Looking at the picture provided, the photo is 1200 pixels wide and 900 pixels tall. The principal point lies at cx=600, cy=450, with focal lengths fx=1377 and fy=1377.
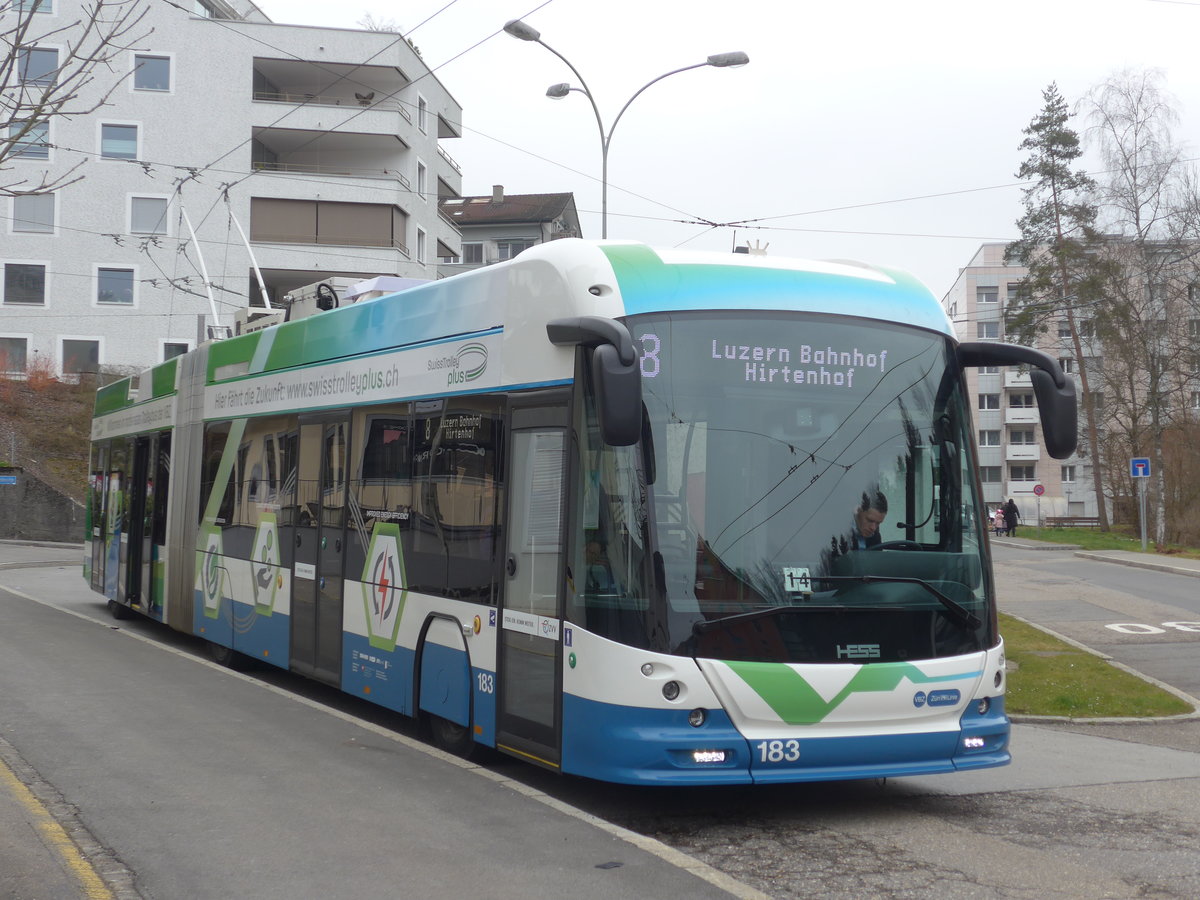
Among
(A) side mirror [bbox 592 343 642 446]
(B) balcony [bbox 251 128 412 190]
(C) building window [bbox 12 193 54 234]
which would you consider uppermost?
(B) balcony [bbox 251 128 412 190]

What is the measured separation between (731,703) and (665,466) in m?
1.25

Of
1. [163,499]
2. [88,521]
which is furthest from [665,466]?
[88,521]

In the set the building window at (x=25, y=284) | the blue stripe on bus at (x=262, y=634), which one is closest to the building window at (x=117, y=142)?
the building window at (x=25, y=284)

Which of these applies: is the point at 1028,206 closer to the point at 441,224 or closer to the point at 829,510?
the point at 441,224

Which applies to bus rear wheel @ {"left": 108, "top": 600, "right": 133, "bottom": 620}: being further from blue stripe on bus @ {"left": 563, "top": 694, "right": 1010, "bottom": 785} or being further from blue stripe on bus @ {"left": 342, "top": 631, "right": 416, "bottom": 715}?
blue stripe on bus @ {"left": 563, "top": 694, "right": 1010, "bottom": 785}

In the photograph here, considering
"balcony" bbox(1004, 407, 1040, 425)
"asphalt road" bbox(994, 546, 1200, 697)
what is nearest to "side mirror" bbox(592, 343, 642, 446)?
"asphalt road" bbox(994, 546, 1200, 697)

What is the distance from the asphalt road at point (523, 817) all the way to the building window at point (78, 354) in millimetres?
44621

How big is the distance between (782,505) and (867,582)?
24.0 inches

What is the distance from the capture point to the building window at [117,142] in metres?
51.9

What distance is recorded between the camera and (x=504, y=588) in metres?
8.05

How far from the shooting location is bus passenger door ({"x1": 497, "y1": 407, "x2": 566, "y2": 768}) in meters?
7.51

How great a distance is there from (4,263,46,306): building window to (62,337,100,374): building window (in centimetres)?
181

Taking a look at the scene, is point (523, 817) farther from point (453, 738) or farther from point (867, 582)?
point (867, 582)

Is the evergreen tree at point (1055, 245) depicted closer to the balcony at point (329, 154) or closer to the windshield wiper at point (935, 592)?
the balcony at point (329, 154)
